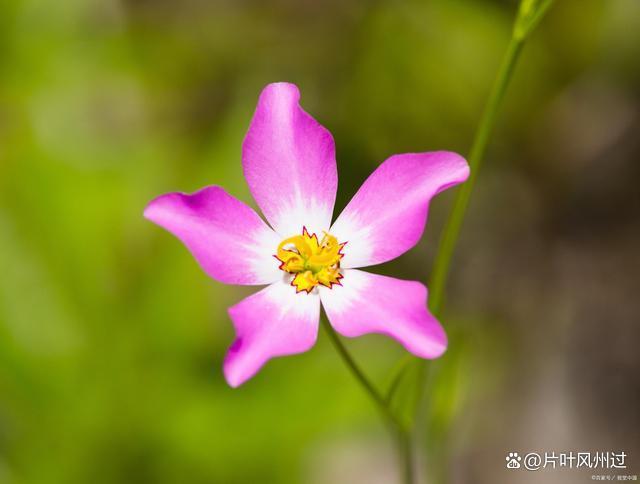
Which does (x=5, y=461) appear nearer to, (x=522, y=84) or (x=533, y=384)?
(x=533, y=384)

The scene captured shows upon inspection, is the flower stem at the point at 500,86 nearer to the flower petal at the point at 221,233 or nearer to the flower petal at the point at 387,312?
the flower petal at the point at 387,312

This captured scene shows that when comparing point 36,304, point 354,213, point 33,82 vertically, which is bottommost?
point 354,213

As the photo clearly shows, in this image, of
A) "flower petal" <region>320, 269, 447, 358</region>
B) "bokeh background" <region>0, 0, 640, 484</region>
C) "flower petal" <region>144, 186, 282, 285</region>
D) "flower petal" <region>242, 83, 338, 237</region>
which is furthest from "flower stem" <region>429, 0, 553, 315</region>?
"bokeh background" <region>0, 0, 640, 484</region>

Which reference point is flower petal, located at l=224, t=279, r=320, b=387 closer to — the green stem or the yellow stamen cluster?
the yellow stamen cluster

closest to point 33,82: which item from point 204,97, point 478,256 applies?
point 204,97

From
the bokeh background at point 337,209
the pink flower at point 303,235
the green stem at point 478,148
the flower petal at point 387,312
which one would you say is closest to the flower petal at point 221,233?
the pink flower at point 303,235
